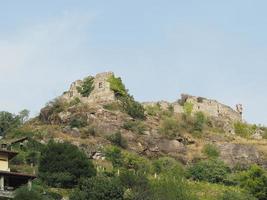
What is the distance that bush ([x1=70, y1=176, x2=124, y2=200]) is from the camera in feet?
194

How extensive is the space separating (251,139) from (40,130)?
25597 millimetres

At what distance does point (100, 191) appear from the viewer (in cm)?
5956

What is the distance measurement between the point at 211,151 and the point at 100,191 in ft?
100

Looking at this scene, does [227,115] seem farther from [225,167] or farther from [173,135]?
[225,167]

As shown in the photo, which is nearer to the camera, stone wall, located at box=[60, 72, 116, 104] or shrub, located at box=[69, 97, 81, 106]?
shrub, located at box=[69, 97, 81, 106]

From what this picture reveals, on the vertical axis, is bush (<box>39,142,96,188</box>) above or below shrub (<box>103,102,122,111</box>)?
below

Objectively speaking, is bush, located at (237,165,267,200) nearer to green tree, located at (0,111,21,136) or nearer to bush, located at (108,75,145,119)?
bush, located at (108,75,145,119)

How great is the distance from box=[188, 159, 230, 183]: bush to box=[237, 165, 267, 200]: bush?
1660 millimetres

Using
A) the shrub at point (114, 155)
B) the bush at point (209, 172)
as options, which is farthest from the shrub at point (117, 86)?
the bush at point (209, 172)

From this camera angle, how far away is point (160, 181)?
66062 millimetres

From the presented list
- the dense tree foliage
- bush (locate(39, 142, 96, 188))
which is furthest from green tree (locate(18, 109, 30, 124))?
bush (locate(39, 142, 96, 188))

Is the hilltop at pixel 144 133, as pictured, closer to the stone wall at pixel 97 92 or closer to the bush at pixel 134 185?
the stone wall at pixel 97 92

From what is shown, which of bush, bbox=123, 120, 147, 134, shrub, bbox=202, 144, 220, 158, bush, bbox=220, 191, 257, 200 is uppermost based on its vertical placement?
bush, bbox=123, 120, 147, 134

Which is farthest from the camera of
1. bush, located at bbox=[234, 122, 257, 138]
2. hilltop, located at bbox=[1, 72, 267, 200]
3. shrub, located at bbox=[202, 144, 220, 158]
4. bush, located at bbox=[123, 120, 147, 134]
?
bush, located at bbox=[234, 122, 257, 138]
